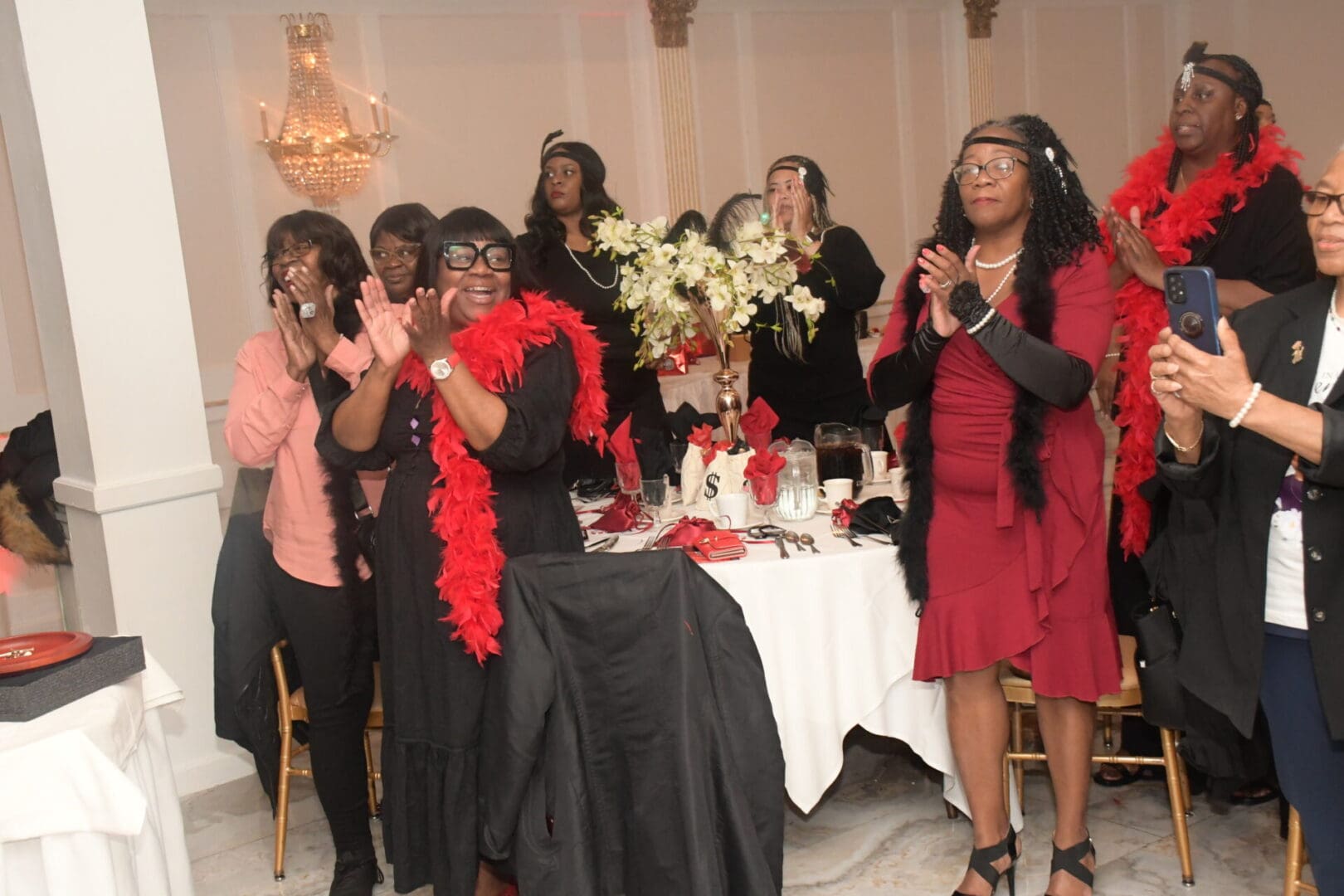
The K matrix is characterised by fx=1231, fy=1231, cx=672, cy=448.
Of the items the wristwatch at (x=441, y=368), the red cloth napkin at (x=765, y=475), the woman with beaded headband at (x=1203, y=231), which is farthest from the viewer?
the red cloth napkin at (x=765, y=475)

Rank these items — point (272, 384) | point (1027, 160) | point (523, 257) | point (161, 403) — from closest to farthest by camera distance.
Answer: point (1027, 160), point (523, 257), point (272, 384), point (161, 403)

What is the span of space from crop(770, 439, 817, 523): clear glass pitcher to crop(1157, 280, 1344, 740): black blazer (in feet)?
3.52

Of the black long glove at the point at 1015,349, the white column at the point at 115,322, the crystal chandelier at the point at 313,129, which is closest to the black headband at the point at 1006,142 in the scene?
the black long glove at the point at 1015,349

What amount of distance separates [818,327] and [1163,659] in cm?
160

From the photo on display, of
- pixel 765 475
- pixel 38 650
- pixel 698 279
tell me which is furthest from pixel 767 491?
pixel 38 650

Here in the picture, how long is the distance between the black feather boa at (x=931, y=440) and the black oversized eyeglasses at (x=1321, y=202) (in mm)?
665

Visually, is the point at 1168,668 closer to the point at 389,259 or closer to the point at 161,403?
the point at 389,259

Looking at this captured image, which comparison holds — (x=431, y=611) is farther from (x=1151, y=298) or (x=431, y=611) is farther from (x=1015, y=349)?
(x=1151, y=298)

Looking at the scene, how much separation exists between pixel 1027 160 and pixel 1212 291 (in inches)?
31.1

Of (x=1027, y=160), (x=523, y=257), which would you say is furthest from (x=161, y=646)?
(x=1027, y=160)

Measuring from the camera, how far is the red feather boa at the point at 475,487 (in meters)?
2.49

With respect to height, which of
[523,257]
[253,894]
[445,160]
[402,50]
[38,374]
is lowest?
[253,894]

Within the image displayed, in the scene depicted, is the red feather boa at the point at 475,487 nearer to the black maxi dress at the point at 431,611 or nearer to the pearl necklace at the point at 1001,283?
the black maxi dress at the point at 431,611

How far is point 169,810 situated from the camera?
2229 millimetres
